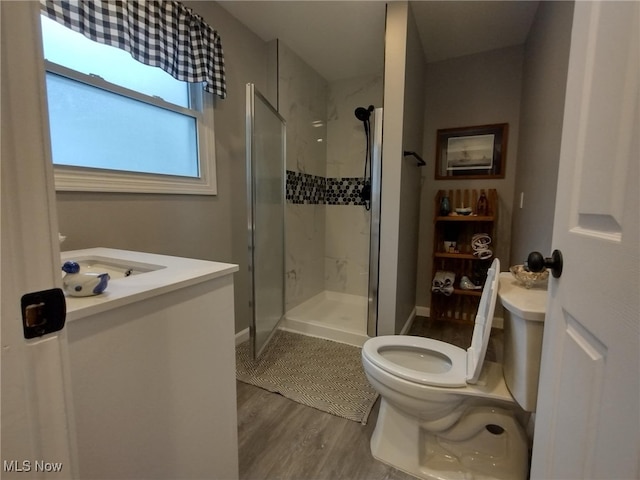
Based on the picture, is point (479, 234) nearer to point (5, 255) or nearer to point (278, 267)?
point (278, 267)

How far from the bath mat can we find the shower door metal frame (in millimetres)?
331

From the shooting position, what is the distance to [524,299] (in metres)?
1.00

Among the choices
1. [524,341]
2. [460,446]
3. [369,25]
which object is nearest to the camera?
[524,341]

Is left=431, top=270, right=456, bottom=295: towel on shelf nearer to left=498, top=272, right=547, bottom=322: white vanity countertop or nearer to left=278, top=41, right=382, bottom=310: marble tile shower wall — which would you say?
left=278, top=41, right=382, bottom=310: marble tile shower wall

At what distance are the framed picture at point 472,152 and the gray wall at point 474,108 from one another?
1.7 inches

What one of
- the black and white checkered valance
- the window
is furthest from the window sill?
the black and white checkered valance

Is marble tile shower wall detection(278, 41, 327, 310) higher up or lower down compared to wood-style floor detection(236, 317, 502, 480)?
higher up

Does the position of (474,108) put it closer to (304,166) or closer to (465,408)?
(304,166)

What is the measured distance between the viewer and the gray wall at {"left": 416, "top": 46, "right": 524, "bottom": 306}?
7.95 ft

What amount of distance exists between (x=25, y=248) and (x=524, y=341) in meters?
1.23

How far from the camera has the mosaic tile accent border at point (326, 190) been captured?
9.30ft

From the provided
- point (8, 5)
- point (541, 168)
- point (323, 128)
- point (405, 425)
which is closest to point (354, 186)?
point (323, 128)

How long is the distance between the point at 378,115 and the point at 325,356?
5.57ft

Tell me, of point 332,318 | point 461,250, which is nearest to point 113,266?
point 332,318
